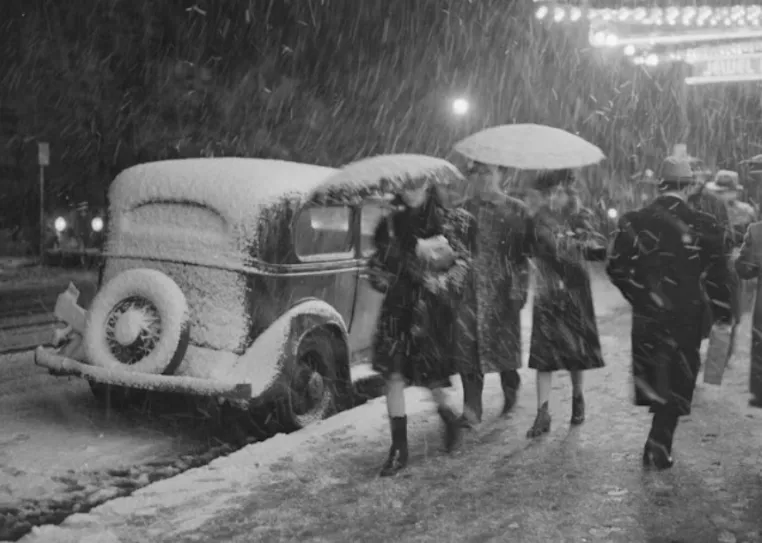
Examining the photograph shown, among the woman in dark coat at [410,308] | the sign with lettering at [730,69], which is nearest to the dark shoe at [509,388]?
the woman in dark coat at [410,308]

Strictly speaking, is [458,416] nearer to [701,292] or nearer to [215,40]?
[701,292]

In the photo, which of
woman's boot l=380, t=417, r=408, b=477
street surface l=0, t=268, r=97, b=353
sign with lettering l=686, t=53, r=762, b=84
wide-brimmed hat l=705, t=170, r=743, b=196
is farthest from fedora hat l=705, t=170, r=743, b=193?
sign with lettering l=686, t=53, r=762, b=84

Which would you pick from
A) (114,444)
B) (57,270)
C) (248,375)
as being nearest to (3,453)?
(114,444)

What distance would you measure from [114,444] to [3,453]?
0.73 m

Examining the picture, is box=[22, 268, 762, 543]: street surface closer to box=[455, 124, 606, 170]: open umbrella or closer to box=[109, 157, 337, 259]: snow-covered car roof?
box=[109, 157, 337, 259]: snow-covered car roof

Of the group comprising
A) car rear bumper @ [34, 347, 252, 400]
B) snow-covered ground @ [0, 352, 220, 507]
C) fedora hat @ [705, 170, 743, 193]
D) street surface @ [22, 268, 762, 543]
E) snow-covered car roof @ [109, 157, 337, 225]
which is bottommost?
snow-covered ground @ [0, 352, 220, 507]

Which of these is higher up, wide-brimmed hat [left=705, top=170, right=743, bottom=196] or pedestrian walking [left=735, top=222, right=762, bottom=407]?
wide-brimmed hat [left=705, top=170, right=743, bottom=196]

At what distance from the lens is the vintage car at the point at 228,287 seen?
6105 mm

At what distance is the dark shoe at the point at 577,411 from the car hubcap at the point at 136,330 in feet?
10.1

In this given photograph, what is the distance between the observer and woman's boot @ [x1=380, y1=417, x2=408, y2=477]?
18.0ft

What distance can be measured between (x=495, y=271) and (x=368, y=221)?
1.49 metres

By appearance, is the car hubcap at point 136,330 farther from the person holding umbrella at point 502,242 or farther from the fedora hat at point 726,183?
the fedora hat at point 726,183

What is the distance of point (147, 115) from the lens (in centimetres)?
2259

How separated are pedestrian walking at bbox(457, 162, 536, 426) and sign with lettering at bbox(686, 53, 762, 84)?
15305 millimetres
